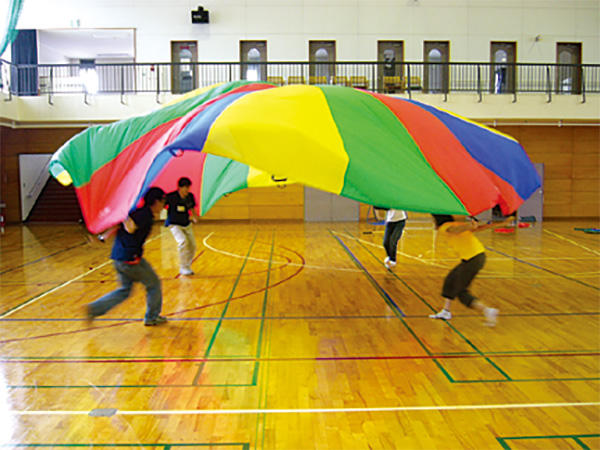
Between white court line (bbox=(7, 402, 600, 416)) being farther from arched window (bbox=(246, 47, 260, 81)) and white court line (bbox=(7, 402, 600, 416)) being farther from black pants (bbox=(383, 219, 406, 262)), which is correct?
arched window (bbox=(246, 47, 260, 81))

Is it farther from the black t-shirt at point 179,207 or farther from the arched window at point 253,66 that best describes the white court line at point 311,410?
the arched window at point 253,66

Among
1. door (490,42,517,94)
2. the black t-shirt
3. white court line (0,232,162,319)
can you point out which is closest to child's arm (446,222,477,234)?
the black t-shirt

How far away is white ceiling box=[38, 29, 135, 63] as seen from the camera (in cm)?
1727

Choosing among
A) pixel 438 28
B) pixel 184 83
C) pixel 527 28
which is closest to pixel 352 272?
pixel 184 83

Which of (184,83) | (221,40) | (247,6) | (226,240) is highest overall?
(247,6)

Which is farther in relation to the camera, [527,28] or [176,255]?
[527,28]

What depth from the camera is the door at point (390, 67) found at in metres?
14.5

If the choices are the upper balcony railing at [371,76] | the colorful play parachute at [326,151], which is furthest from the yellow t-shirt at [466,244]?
the upper balcony railing at [371,76]

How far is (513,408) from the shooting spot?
2.99 meters

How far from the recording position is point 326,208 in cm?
1570

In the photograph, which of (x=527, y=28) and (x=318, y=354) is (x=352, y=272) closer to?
(x=318, y=354)

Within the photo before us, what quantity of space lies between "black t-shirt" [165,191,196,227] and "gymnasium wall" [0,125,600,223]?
8.98 m

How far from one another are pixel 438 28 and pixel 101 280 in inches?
523

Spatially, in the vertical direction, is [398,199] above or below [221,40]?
below
